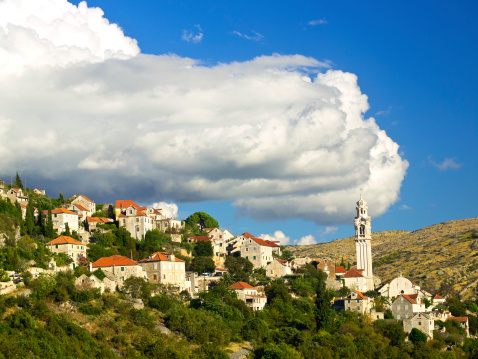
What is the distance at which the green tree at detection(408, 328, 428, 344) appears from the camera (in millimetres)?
101500

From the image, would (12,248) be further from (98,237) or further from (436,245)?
(436,245)

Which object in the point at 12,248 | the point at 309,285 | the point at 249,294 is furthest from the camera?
the point at 309,285

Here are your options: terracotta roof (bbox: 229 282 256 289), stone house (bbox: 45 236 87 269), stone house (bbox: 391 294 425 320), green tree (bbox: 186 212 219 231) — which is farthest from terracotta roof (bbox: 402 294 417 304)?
green tree (bbox: 186 212 219 231)

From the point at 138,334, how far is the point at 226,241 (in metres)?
54.0

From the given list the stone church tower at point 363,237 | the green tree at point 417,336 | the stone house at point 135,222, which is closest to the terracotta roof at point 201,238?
the stone house at point 135,222

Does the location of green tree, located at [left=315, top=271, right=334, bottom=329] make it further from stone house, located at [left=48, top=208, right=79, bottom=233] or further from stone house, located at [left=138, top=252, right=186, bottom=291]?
stone house, located at [left=48, top=208, right=79, bottom=233]

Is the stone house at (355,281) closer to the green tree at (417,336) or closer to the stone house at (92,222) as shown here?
the green tree at (417,336)

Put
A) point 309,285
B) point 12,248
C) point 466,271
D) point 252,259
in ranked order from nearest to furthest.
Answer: point 12,248, point 309,285, point 252,259, point 466,271

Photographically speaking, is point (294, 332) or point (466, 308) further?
point (466, 308)

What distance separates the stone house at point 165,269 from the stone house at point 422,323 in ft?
107

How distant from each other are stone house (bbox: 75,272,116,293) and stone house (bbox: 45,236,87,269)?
726cm

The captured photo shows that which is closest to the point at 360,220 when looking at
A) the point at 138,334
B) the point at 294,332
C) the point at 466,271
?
the point at 466,271

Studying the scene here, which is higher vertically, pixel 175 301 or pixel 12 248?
pixel 12 248

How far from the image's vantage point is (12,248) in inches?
3568
